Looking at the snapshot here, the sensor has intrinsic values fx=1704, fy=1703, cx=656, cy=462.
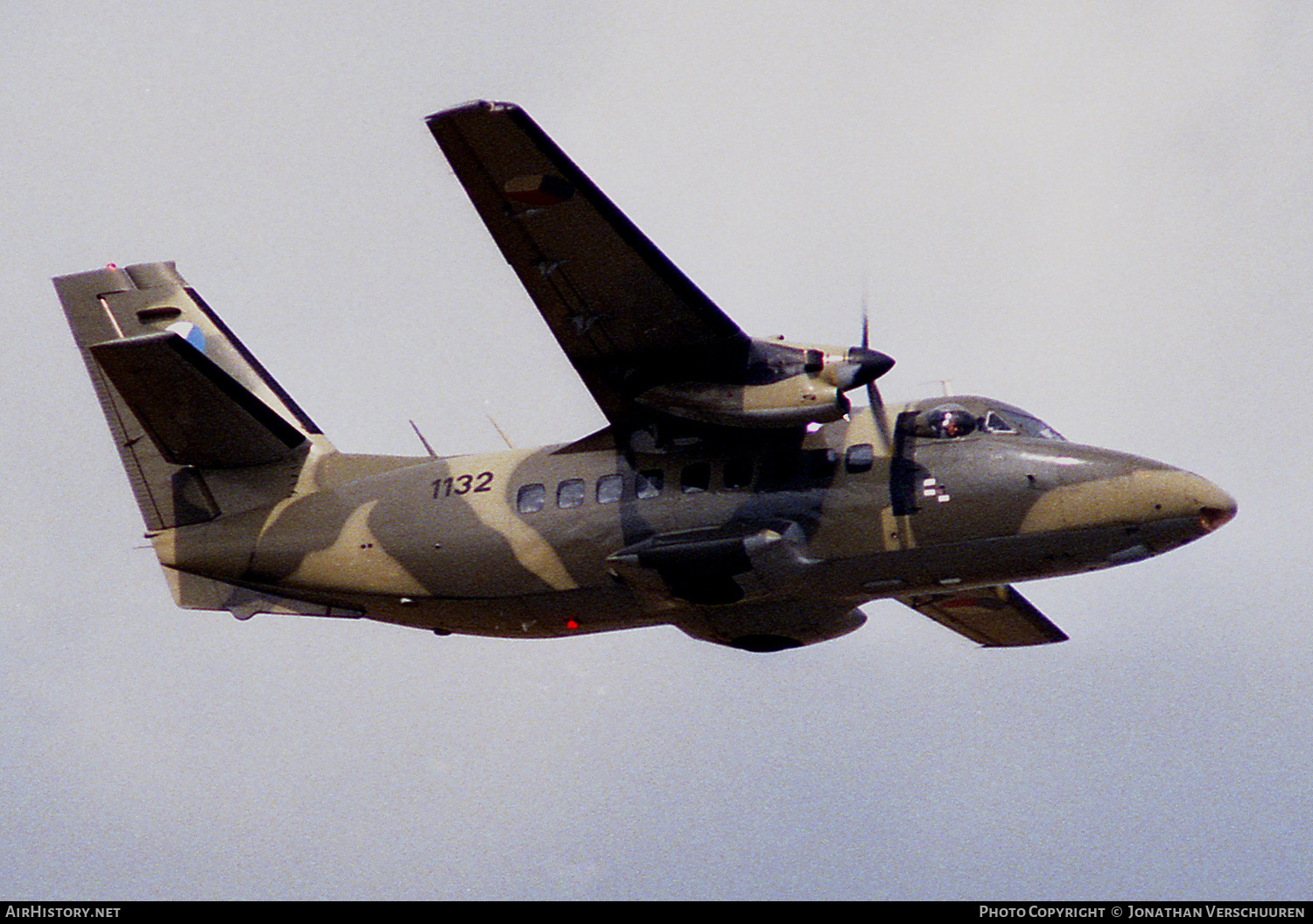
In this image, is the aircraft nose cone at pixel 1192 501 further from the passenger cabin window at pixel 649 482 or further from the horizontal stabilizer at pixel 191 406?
the horizontal stabilizer at pixel 191 406

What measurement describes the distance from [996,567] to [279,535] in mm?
8638

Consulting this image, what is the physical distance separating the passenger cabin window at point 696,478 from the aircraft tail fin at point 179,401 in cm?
534

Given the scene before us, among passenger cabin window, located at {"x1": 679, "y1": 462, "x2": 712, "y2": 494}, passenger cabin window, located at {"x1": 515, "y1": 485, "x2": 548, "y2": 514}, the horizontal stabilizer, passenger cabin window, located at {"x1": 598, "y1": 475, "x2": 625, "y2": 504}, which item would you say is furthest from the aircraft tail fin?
passenger cabin window, located at {"x1": 679, "y1": 462, "x2": 712, "y2": 494}

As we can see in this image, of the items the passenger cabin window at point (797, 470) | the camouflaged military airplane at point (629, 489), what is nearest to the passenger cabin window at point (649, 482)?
the camouflaged military airplane at point (629, 489)

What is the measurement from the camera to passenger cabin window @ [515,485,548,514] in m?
19.8

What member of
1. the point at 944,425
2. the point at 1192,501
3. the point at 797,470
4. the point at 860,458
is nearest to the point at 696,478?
the point at 797,470

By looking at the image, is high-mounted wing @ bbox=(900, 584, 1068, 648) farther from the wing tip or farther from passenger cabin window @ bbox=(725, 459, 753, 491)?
the wing tip

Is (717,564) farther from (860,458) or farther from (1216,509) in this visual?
(1216,509)

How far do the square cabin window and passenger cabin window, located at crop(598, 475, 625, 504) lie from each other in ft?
0.84

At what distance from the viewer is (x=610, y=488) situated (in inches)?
762

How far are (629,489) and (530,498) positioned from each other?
130cm

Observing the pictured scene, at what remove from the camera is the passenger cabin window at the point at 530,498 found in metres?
19.8
